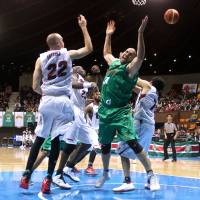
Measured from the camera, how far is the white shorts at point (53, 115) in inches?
237

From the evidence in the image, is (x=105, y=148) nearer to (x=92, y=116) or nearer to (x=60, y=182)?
(x=60, y=182)

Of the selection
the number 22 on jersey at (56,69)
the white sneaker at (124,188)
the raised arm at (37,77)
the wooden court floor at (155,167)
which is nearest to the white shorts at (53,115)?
the raised arm at (37,77)

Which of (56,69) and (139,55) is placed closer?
(56,69)

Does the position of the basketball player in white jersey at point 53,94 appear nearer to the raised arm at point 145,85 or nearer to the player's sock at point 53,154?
the player's sock at point 53,154

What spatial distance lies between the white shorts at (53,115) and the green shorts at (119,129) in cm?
82

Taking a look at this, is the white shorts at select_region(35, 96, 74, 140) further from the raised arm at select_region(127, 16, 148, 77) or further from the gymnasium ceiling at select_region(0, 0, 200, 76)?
the gymnasium ceiling at select_region(0, 0, 200, 76)

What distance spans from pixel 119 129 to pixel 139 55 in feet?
4.02

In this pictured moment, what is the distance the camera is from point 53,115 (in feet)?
19.8

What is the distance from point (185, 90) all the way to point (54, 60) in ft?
90.9

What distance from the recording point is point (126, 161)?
697 centimetres

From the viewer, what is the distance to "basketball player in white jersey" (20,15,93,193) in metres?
6.01

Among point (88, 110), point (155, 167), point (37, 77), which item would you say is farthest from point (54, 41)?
point (155, 167)

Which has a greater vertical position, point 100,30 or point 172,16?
point 100,30

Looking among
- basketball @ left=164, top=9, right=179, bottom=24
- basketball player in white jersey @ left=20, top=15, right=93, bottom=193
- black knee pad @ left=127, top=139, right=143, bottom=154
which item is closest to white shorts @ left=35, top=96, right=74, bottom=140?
basketball player in white jersey @ left=20, top=15, right=93, bottom=193
